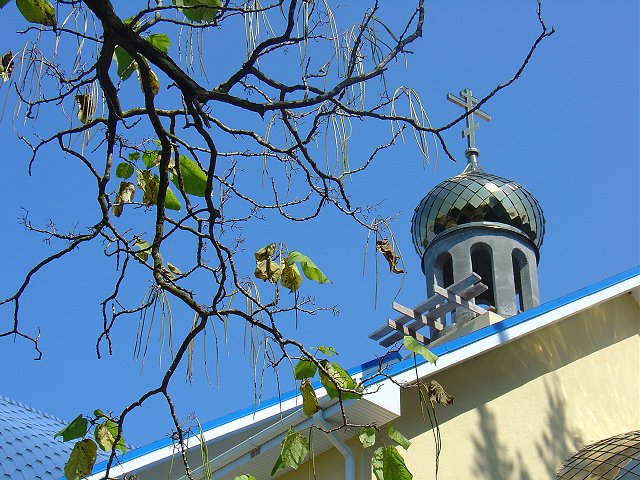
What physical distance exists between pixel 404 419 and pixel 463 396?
563mm

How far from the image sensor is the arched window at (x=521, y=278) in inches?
507

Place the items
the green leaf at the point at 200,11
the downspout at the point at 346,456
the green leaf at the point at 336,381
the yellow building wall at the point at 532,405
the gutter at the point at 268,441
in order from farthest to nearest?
the yellow building wall at the point at 532,405, the downspout at the point at 346,456, the gutter at the point at 268,441, the green leaf at the point at 336,381, the green leaf at the point at 200,11

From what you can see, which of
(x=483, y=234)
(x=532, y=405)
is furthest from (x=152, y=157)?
(x=483, y=234)

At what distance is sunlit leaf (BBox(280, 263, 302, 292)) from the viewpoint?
3.98 meters

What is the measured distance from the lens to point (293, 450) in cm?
404

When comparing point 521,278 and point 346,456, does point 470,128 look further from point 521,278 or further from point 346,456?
point 346,456

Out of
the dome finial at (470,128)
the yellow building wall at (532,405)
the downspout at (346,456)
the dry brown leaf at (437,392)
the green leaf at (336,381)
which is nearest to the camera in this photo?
the green leaf at (336,381)

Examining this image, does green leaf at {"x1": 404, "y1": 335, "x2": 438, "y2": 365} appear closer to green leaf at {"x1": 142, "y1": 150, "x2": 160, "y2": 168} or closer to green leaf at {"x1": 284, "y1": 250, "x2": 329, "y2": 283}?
green leaf at {"x1": 284, "y1": 250, "x2": 329, "y2": 283}

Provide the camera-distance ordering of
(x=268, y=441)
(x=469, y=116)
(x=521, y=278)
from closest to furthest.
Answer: (x=268, y=441) → (x=521, y=278) → (x=469, y=116)

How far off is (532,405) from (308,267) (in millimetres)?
4552

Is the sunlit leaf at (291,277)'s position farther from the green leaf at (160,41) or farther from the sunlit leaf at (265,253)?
the green leaf at (160,41)

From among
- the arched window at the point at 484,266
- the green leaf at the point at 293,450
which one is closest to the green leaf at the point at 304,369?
the green leaf at the point at 293,450

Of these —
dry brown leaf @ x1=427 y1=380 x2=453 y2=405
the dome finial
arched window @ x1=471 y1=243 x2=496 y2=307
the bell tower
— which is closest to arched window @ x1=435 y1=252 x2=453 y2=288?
the bell tower

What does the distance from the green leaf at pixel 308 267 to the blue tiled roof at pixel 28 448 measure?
10.2 metres
